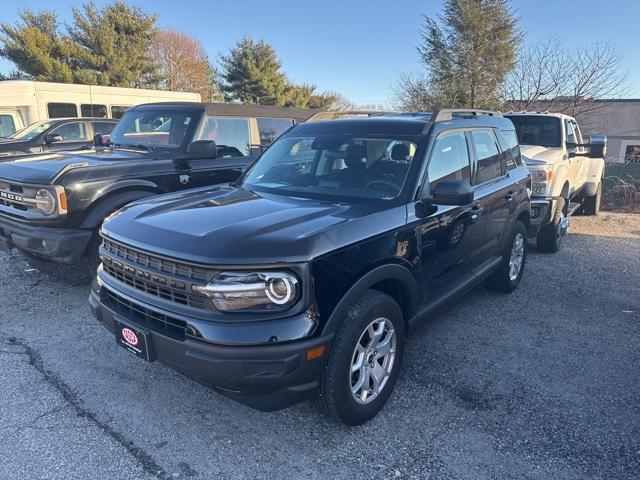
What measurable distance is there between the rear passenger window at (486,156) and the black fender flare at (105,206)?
3475 millimetres

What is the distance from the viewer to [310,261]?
7.95 ft

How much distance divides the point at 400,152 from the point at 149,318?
2069mm

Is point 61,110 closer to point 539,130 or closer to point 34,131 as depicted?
point 34,131

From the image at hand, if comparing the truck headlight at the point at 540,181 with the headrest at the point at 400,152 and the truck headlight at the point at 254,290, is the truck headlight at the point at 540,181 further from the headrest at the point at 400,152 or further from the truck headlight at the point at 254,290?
the truck headlight at the point at 254,290

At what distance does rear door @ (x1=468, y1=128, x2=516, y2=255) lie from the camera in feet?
13.6

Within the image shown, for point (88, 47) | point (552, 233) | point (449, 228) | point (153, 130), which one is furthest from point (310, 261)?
point (88, 47)

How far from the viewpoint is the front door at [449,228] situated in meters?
3.35

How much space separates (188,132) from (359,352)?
3972 mm

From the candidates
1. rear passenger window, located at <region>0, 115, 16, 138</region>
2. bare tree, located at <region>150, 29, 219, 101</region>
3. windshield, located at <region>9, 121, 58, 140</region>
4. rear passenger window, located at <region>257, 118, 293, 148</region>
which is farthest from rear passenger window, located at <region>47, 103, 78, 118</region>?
bare tree, located at <region>150, 29, 219, 101</region>

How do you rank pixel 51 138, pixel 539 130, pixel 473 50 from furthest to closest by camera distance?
1. pixel 473 50
2. pixel 51 138
3. pixel 539 130

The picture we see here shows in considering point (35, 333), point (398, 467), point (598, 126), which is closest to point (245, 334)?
point (398, 467)

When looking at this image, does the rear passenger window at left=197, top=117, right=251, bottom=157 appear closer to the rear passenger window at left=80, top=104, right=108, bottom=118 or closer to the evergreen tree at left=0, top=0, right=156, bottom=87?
the rear passenger window at left=80, top=104, right=108, bottom=118

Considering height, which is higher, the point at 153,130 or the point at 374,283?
the point at 153,130

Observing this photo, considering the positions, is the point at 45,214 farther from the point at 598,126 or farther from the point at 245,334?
the point at 598,126
